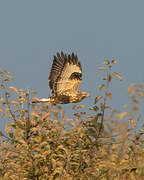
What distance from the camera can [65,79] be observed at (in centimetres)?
875

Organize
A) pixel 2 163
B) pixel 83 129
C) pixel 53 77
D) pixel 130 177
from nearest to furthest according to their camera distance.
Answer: pixel 130 177 < pixel 2 163 < pixel 83 129 < pixel 53 77

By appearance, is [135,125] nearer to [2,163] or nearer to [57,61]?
[2,163]

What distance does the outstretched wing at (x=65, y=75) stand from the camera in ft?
27.8

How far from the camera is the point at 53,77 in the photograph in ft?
28.1

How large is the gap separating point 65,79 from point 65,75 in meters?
0.10

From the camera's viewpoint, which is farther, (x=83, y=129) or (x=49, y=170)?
(x=83, y=129)

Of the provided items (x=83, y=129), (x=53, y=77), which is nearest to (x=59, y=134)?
(x=83, y=129)

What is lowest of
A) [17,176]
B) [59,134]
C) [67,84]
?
[17,176]

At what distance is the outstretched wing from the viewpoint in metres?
8.48

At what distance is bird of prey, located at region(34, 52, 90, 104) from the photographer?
27.6ft

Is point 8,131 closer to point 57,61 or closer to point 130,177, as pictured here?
point 130,177

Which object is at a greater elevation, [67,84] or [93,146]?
[67,84]

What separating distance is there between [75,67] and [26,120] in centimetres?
280

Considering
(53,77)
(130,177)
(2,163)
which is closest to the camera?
(130,177)
